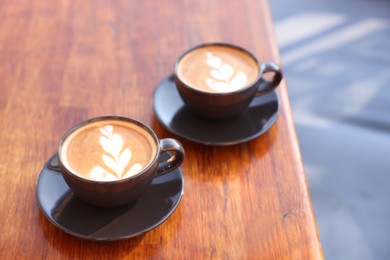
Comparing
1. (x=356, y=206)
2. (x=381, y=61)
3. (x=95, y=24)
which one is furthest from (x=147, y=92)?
(x=381, y=61)

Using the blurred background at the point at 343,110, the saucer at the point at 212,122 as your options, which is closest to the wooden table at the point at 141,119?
the saucer at the point at 212,122

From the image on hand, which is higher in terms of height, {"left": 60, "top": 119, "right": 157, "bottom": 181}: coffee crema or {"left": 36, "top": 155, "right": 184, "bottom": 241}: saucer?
{"left": 60, "top": 119, "right": 157, "bottom": 181}: coffee crema

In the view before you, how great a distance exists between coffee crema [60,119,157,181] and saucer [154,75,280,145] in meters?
0.11

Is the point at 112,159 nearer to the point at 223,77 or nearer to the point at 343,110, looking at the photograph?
the point at 223,77

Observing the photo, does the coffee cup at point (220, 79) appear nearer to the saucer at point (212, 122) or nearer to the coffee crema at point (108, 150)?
the saucer at point (212, 122)

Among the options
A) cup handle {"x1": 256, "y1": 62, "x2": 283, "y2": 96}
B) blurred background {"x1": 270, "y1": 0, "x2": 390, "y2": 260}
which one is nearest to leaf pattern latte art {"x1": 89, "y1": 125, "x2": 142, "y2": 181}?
cup handle {"x1": 256, "y1": 62, "x2": 283, "y2": 96}

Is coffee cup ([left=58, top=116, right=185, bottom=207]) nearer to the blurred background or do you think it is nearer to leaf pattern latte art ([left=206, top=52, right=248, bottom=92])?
leaf pattern latte art ([left=206, top=52, right=248, bottom=92])

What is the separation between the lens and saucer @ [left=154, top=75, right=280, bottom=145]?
908 millimetres

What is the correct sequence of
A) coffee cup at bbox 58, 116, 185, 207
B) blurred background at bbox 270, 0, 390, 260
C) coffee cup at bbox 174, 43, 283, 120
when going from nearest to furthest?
coffee cup at bbox 58, 116, 185, 207
coffee cup at bbox 174, 43, 283, 120
blurred background at bbox 270, 0, 390, 260

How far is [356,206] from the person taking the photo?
1435 mm

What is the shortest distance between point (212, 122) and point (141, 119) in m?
0.11

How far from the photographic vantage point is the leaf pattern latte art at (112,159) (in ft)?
2.48

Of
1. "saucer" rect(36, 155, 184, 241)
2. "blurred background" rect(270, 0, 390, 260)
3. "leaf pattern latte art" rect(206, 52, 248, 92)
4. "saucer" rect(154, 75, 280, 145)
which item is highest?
"leaf pattern latte art" rect(206, 52, 248, 92)

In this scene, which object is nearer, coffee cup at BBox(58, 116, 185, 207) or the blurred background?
coffee cup at BBox(58, 116, 185, 207)
